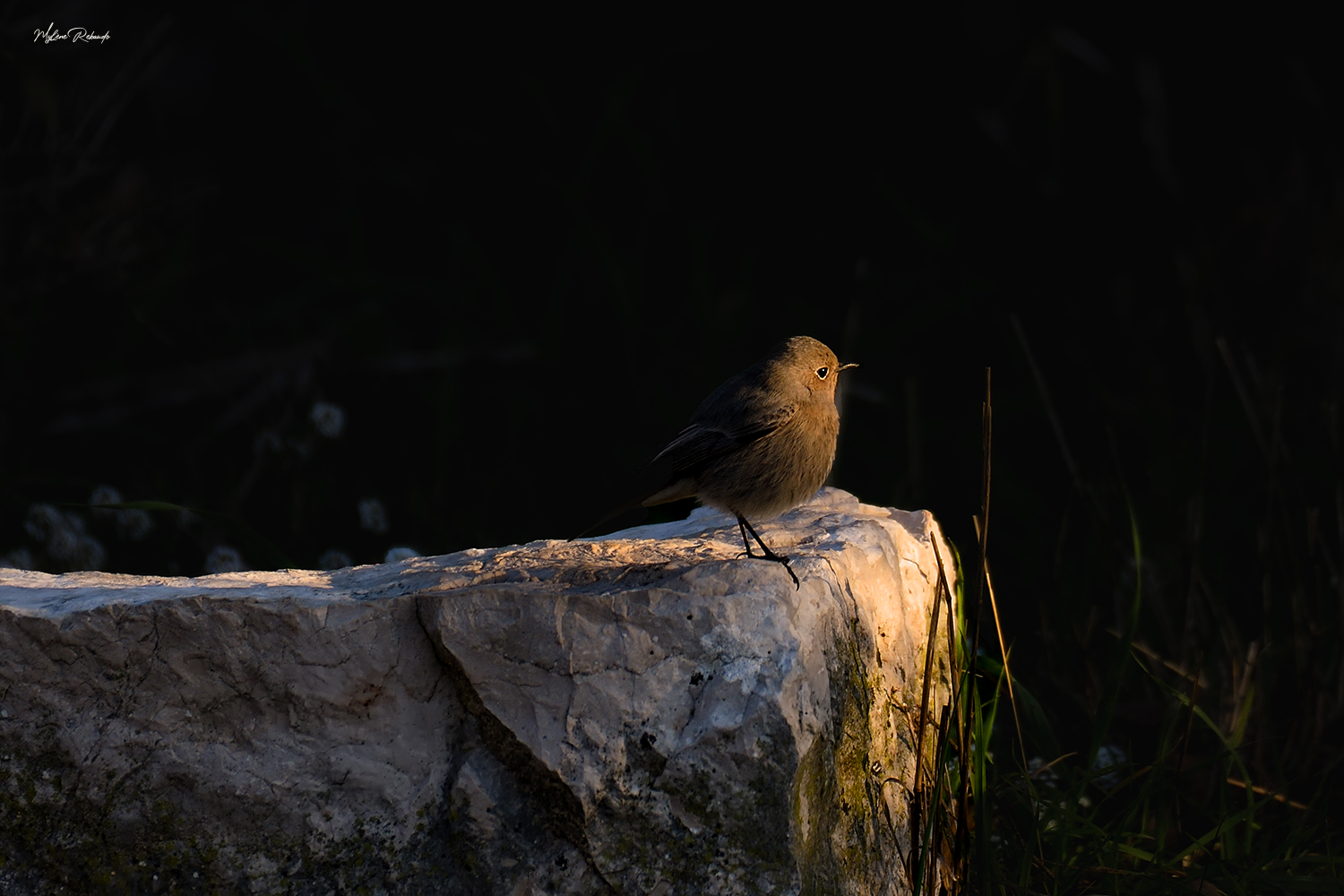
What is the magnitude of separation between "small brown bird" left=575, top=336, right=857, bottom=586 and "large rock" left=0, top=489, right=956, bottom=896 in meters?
0.45

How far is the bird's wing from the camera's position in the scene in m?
2.58

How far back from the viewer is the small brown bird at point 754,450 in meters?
2.57

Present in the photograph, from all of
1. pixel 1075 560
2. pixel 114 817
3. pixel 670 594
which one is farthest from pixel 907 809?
pixel 1075 560

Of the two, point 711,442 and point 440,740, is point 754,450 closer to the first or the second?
point 711,442

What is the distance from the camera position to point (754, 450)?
2.58 m

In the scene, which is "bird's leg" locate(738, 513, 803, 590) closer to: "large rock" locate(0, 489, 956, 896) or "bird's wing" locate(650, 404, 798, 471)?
"large rock" locate(0, 489, 956, 896)

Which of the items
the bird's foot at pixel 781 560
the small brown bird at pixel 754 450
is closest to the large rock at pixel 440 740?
the bird's foot at pixel 781 560

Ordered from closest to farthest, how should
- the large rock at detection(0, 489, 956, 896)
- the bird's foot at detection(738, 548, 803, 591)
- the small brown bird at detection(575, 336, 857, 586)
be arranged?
the large rock at detection(0, 489, 956, 896) < the bird's foot at detection(738, 548, 803, 591) < the small brown bird at detection(575, 336, 857, 586)

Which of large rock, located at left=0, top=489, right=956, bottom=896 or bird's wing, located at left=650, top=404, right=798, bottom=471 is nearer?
large rock, located at left=0, top=489, right=956, bottom=896

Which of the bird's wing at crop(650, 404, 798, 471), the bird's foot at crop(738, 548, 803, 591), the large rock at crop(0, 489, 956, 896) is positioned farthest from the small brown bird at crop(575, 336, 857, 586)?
the large rock at crop(0, 489, 956, 896)

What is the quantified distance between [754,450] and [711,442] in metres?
0.09

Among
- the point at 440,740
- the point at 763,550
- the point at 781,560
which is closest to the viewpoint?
the point at 440,740

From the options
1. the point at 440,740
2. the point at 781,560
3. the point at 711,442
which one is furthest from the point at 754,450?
the point at 440,740

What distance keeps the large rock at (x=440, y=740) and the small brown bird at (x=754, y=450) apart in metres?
0.45
